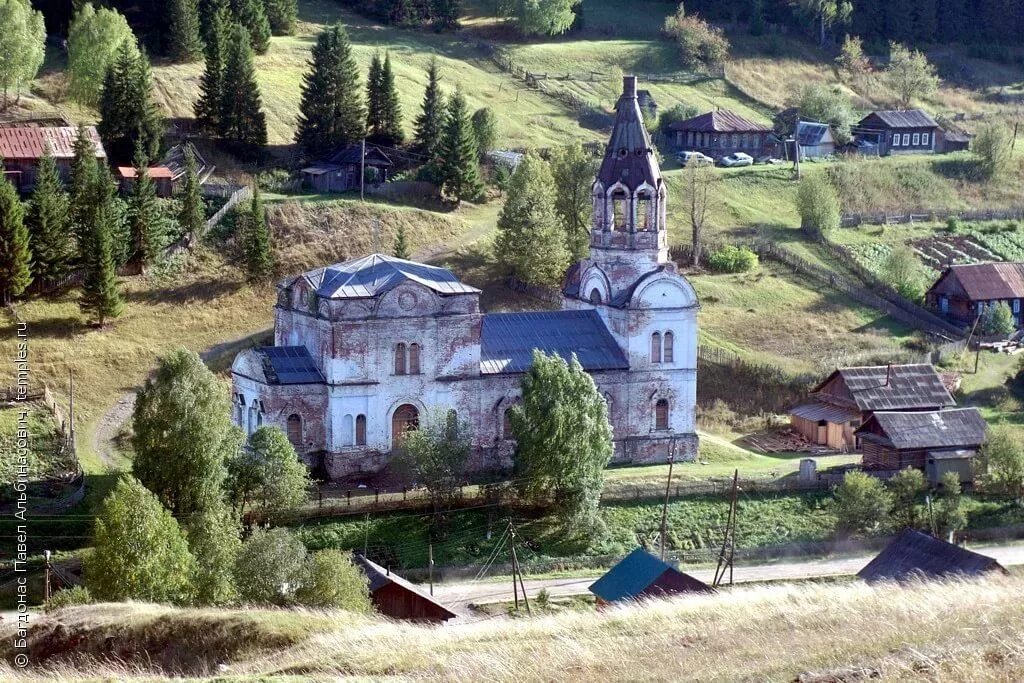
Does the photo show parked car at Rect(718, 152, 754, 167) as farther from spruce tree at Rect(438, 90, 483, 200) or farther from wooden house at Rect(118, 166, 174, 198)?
wooden house at Rect(118, 166, 174, 198)

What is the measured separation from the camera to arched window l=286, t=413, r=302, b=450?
4731 centimetres

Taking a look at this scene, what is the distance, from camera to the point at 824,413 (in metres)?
55.3

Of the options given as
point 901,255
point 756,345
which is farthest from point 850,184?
point 756,345

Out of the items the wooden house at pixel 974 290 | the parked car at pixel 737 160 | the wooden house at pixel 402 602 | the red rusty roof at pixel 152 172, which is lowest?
the wooden house at pixel 402 602

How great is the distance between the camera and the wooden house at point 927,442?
164 ft

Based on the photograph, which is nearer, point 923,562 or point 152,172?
point 923,562

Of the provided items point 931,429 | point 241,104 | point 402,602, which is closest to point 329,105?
point 241,104

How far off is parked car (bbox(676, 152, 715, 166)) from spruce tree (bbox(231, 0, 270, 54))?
20660 mm

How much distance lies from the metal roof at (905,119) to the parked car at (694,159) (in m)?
12.4

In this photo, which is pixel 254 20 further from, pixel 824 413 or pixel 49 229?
pixel 824 413

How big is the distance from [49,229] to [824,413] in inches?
1029

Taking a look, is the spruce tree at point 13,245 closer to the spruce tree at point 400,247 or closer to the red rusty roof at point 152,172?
the red rusty roof at point 152,172

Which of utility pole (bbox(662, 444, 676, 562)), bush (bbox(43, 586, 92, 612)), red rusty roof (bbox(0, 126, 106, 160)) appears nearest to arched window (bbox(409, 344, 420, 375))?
utility pole (bbox(662, 444, 676, 562))

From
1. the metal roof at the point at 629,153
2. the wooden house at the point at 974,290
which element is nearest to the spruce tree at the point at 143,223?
the metal roof at the point at 629,153
